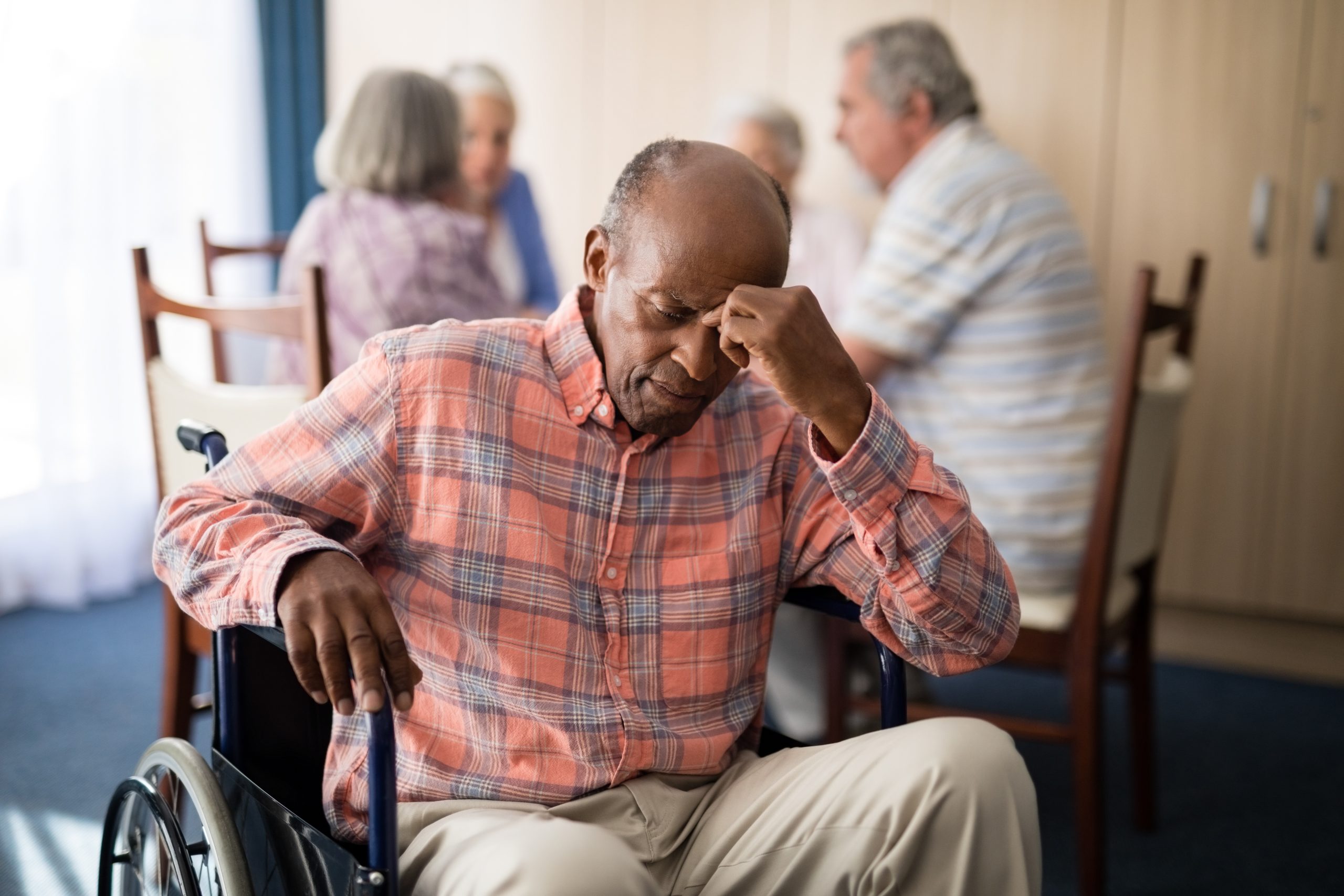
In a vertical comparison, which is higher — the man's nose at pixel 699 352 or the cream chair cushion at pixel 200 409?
the man's nose at pixel 699 352

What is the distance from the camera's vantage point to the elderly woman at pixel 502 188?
10.3 ft

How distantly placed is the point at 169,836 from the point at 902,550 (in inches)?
26.1

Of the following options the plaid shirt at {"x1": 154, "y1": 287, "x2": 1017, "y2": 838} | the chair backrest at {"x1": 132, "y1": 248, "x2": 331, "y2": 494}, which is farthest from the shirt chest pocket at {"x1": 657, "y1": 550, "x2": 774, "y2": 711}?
the chair backrest at {"x1": 132, "y1": 248, "x2": 331, "y2": 494}

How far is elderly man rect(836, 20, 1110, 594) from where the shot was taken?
6.45 feet

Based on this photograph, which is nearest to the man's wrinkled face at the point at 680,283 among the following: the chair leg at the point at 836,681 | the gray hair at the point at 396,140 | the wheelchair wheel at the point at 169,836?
the wheelchair wheel at the point at 169,836

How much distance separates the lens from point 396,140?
7.81 feet

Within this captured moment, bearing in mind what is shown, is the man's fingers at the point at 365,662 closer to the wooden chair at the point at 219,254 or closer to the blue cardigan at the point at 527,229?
the wooden chair at the point at 219,254

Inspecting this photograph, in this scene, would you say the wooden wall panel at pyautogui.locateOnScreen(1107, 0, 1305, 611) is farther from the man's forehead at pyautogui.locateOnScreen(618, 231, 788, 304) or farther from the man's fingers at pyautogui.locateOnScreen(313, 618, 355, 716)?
the man's fingers at pyautogui.locateOnScreen(313, 618, 355, 716)

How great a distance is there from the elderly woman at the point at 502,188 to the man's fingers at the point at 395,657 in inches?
83.8

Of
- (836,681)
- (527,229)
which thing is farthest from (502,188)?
(836,681)

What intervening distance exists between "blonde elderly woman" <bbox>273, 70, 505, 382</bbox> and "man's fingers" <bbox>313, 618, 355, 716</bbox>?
1381 mm

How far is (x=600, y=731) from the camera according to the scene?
44.1 inches

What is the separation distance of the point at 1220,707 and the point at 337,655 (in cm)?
243

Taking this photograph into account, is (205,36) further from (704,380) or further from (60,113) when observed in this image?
(704,380)
